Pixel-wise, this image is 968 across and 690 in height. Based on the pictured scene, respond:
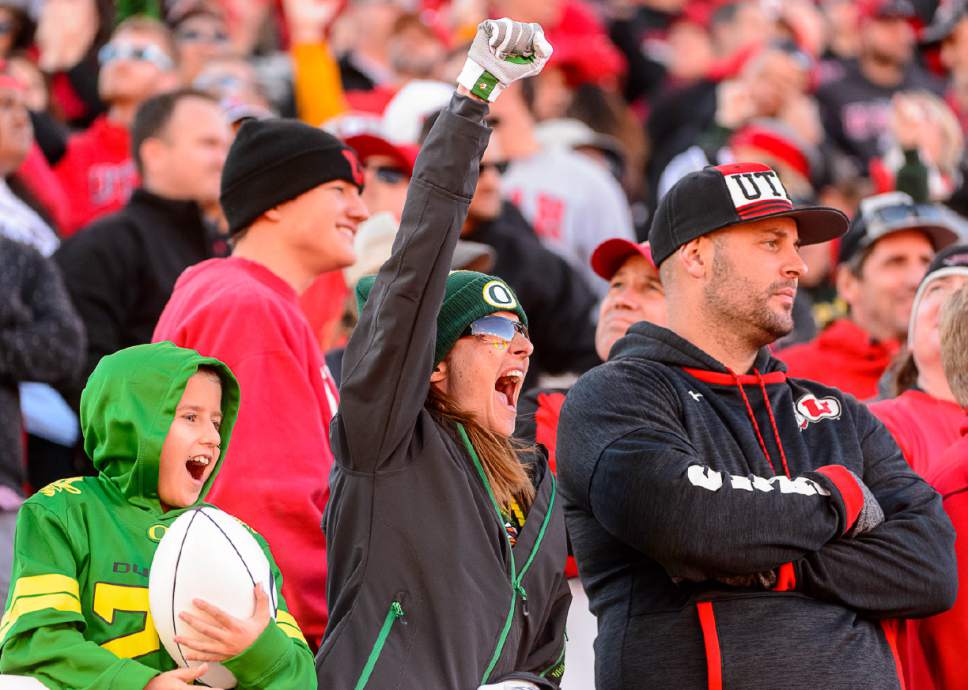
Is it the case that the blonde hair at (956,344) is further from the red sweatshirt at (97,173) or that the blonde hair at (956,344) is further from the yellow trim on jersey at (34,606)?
the red sweatshirt at (97,173)

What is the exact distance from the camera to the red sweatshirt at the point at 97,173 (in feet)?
29.7

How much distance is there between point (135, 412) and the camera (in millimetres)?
3947

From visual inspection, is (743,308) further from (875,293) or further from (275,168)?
(875,293)

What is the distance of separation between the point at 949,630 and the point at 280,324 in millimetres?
2279

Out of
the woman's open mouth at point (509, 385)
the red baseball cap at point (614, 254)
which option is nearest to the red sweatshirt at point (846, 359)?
the red baseball cap at point (614, 254)

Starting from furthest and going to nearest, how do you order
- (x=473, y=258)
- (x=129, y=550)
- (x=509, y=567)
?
1. (x=473, y=258)
2. (x=509, y=567)
3. (x=129, y=550)

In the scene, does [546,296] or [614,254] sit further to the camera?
[546,296]

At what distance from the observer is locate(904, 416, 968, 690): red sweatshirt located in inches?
196

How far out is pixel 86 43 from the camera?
1062 cm

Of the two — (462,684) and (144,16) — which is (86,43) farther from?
(462,684)

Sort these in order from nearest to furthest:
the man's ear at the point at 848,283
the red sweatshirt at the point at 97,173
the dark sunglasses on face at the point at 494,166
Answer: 1. the man's ear at the point at 848,283
2. the dark sunglasses on face at the point at 494,166
3. the red sweatshirt at the point at 97,173

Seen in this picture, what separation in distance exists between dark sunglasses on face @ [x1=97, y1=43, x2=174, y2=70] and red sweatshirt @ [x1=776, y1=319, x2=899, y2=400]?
14.1 feet

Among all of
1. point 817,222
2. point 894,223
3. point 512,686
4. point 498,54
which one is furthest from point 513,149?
point 512,686

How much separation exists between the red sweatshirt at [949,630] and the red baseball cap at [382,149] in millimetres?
3089
